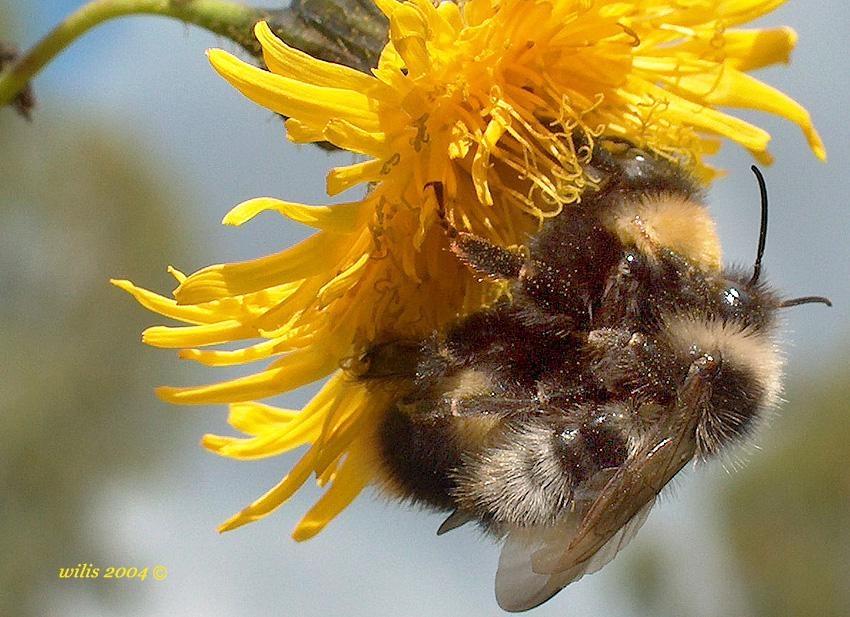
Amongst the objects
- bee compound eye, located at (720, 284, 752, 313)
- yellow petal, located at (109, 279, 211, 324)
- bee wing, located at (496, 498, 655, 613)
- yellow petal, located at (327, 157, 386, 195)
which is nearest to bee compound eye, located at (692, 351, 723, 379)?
bee compound eye, located at (720, 284, 752, 313)

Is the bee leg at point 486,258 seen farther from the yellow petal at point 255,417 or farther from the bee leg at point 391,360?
the yellow petal at point 255,417

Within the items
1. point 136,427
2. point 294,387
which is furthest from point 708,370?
point 136,427

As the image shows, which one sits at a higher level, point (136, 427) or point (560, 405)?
point (560, 405)

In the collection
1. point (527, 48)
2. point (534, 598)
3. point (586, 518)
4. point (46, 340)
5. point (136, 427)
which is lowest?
point (136, 427)

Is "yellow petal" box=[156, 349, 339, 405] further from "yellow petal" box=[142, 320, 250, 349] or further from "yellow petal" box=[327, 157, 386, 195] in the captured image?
"yellow petal" box=[327, 157, 386, 195]

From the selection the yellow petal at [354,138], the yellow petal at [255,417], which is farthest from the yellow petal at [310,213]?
the yellow petal at [255,417]

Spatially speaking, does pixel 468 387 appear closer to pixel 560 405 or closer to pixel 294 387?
pixel 560 405

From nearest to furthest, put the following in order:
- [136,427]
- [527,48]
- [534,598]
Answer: [534,598] < [527,48] < [136,427]
